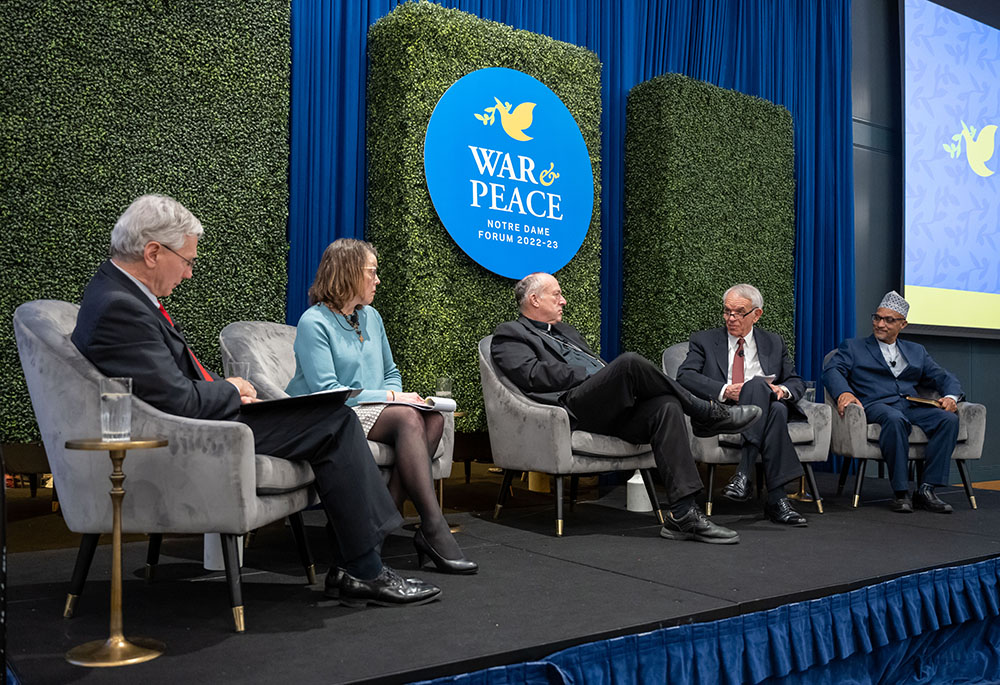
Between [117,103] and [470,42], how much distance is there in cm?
182

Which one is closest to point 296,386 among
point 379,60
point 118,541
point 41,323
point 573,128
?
point 41,323

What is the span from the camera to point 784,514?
3.71 meters

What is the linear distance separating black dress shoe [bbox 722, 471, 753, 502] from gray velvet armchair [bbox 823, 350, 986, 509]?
0.89m

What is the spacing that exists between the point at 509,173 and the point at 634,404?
5.68 ft

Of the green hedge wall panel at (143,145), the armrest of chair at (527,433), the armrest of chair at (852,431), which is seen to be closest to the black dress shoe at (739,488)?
the armrest of chair at (527,433)

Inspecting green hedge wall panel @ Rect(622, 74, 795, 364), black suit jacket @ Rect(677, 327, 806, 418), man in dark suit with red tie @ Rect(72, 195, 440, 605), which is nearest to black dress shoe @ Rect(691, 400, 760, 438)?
black suit jacket @ Rect(677, 327, 806, 418)

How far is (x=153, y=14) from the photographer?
3428mm

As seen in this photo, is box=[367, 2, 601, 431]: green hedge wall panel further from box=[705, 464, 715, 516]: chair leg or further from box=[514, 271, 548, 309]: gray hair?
box=[705, 464, 715, 516]: chair leg

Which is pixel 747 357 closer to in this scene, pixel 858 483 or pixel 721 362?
pixel 721 362

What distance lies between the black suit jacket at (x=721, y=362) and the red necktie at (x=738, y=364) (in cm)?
5

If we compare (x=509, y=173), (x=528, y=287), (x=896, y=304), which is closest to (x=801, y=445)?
(x=896, y=304)

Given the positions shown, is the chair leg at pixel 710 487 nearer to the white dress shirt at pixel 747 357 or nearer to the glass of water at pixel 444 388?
the white dress shirt at pixel 747 357

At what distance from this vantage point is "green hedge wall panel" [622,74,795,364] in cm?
521

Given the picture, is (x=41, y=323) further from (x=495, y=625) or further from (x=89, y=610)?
(x=495, y=625)
